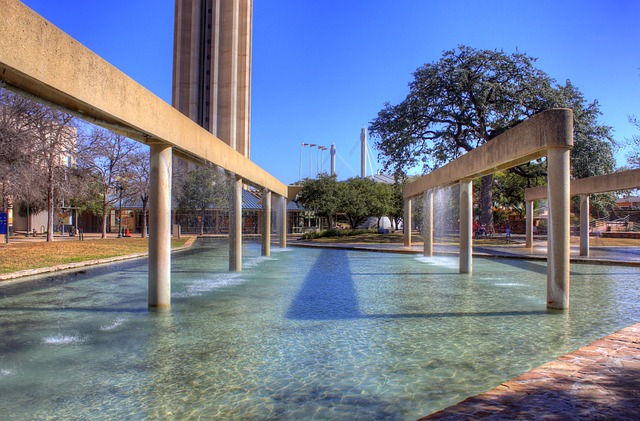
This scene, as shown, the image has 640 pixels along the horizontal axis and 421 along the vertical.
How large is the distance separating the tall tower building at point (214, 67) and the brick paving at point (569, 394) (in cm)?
6570

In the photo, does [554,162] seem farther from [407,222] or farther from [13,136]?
[407,222]

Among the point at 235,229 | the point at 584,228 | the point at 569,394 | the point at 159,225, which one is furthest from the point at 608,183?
the point at 569,394

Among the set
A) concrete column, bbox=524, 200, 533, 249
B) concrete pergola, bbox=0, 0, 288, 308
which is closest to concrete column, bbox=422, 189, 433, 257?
concrete column, bbox=524, 200, 533, 249

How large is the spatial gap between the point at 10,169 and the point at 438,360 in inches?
679

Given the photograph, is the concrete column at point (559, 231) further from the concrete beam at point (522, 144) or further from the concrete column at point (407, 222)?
the concrete column at point (407, 222)

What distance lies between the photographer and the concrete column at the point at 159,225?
27.0 feet

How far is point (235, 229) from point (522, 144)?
8.56 meters

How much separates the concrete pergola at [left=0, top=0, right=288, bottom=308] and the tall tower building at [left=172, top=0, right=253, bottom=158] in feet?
197

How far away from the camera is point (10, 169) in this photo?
17359mm

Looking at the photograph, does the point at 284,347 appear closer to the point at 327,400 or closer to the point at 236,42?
the point at 327,400

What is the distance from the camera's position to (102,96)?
632 cm

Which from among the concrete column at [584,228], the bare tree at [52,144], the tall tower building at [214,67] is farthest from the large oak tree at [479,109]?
the tall tower building at [214,67]

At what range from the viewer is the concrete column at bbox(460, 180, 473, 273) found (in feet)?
45.2

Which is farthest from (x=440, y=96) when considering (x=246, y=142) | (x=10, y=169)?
(x=246, y=142)
